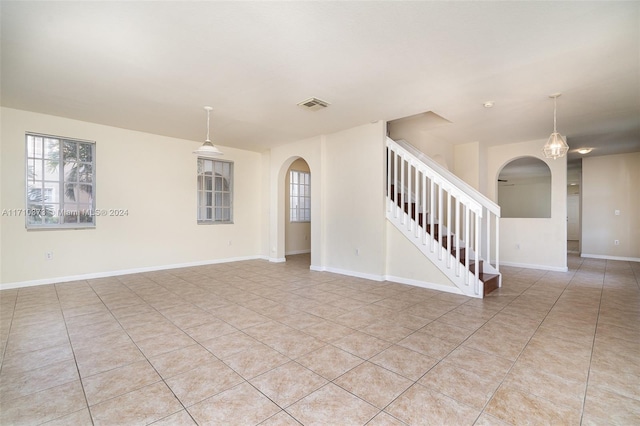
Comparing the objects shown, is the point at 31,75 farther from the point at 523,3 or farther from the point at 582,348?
the point at 582,348

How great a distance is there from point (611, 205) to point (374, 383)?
9.06 m

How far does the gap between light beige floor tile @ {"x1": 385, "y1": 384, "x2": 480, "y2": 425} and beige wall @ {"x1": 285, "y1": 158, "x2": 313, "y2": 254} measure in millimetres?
6769

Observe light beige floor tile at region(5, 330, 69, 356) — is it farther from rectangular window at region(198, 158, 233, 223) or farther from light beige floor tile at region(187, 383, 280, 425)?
rectangular window at region(198, 158, 233, 223)

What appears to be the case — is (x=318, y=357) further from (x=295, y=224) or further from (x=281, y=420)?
(x=295, y=224)

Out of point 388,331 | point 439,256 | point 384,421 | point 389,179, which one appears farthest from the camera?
point 389,179

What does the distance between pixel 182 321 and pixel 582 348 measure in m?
3.86

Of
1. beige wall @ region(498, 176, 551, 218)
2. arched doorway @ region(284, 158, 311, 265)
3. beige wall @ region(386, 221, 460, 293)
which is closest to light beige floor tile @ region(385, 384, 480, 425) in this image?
beige wall @ region(386, 221, 460, 293)

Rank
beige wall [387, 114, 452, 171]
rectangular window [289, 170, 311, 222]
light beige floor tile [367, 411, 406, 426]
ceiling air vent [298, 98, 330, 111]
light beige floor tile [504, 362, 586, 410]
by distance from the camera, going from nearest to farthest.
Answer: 1. light beige floor tile [367, 411, 406, 426]
2. light beige floor tile [504, 362, 586, 410]
3. ceiling air vent [298, 98, 330, 111]
4. beige wall [387, 114, 452, 171]
5. rectangular window [289, 170, 311, 222]

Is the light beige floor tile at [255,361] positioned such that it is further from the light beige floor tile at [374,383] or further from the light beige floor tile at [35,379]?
the light beige floor tile at [35,379]

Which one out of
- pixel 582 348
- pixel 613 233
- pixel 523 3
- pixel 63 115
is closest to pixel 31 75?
pixel 63 115

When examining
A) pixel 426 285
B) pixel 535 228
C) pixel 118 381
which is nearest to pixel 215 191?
pixel 426 285

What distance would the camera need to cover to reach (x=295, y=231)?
342 inches

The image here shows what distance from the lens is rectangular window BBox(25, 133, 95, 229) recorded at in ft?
15.5

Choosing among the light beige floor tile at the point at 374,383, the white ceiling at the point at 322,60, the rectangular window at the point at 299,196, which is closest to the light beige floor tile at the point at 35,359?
the light beige floor tile at the point at 374,383
